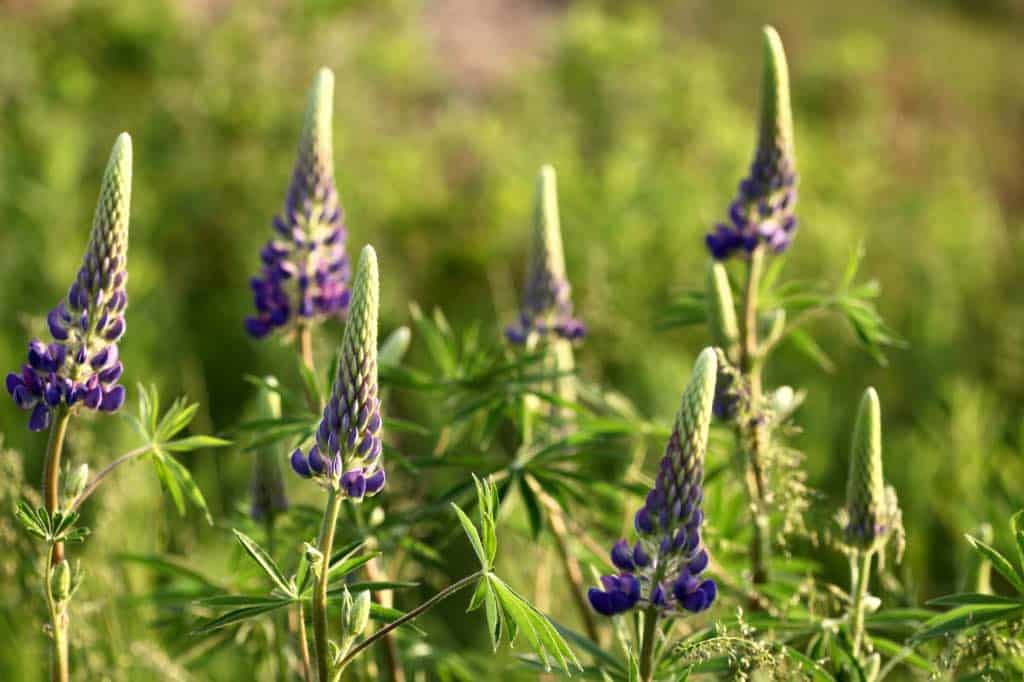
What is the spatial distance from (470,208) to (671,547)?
561 centimetres

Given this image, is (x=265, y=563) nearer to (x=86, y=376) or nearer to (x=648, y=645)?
(x=86, y=376)

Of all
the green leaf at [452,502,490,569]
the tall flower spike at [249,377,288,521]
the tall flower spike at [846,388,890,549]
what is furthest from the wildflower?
the tall flower spike at [249,377,288,521]

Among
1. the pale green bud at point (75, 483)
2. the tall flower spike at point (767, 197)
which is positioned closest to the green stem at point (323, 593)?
the pale green bud at point (75, 483)

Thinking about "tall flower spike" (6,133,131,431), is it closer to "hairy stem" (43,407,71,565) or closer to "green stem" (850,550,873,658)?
"hairy stem" (43,407,71,565)

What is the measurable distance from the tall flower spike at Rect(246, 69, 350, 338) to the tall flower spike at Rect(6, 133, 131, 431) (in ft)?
2.04

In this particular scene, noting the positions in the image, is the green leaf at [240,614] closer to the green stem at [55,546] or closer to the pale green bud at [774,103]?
the green stem at [55,546]

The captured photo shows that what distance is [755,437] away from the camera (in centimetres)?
229

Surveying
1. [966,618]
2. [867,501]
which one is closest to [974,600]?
[966,618]

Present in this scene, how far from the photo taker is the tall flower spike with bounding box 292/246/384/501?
1.61 m

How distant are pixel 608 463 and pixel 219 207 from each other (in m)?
3.27

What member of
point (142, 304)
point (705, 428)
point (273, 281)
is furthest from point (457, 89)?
point (705, 428)

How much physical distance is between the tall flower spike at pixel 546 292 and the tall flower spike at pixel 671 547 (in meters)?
0.99

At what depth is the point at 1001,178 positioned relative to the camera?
12562 millimetres

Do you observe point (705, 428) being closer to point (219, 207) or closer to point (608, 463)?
point (608, 463)
